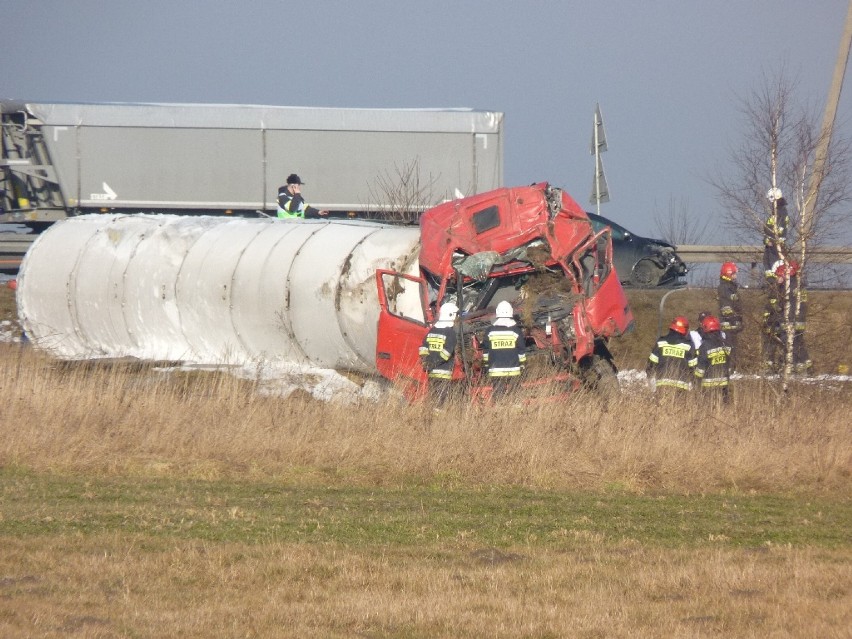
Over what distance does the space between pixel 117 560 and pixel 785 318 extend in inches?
395

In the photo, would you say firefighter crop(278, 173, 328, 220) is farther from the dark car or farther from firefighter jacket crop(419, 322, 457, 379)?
firefighter jacket crop(419, 322, 457, 379)

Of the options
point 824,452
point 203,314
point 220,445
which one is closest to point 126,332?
point 203,314

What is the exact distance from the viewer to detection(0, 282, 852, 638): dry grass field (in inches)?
257

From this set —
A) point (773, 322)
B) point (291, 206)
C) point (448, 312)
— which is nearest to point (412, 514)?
point (448, 312)

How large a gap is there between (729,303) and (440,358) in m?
5.23

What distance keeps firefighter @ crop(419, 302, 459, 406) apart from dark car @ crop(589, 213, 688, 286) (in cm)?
806

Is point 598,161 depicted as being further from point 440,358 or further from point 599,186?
point 440,358

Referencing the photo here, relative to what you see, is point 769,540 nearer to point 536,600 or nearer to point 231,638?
point 536,600

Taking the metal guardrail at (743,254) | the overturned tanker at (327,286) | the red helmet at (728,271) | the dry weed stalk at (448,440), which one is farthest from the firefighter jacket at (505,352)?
the red helmet at (728,271)

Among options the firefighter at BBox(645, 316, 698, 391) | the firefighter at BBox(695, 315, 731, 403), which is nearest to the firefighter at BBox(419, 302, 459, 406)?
the firefighter at BBox(645, 316, 698, 391)

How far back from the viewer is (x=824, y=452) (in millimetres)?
11125

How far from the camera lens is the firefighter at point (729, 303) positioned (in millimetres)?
16203

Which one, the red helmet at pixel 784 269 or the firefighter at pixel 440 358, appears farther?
the red helmet at pixel 784 269

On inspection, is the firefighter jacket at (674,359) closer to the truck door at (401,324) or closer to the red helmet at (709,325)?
the red helmet at (709,325)
